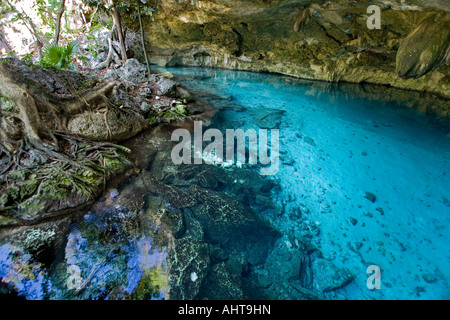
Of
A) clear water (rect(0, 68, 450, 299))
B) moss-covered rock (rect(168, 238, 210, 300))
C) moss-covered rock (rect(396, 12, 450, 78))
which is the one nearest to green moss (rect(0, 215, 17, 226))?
clear water (rect(0, 68, 450, 299))

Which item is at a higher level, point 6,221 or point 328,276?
point 6,221

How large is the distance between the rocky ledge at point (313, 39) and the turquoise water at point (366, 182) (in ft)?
8.05

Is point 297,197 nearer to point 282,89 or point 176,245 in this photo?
point 176,245

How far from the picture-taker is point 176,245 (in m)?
3.68

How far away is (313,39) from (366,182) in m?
11.1

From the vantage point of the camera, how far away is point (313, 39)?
1329 centimetres

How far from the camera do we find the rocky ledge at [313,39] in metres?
7.18

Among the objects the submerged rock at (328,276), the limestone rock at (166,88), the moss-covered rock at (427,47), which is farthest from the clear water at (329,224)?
the moss-covered rock at (427,47)

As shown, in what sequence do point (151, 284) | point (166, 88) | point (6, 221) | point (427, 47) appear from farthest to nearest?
point (166, 88) → point (427, 47) → point (6, 221) → point (151, 284)

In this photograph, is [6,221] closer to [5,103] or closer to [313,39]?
[5,103]

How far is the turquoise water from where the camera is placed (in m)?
4.02

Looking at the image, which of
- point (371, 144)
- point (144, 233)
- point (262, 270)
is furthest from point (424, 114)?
point (144, 233)

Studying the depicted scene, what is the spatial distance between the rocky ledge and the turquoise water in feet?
8.05

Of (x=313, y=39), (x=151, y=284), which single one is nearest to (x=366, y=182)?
(x=151, y=284)
